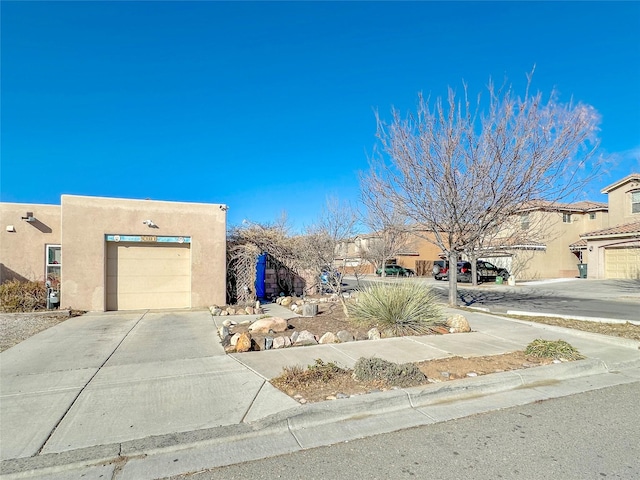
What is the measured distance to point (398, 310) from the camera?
29.8 feet

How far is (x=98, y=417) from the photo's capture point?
432cm

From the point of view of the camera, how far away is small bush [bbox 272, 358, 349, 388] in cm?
523

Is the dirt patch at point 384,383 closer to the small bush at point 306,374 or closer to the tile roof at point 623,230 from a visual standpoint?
the small bush at point 306,374

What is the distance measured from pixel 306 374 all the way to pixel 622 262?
31.3 m

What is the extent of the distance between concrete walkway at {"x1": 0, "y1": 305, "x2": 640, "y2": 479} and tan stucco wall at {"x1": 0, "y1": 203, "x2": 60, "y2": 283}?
759 cm

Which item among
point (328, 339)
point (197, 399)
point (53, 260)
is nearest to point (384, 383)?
point (197, 399)

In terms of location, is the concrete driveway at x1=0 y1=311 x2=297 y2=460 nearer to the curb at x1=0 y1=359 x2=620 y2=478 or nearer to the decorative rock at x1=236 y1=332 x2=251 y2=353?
the curb at x1=0 y1=359 x2=620 y2=478

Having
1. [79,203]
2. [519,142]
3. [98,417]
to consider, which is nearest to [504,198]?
[519,142]

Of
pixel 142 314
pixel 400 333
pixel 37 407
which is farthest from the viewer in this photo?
pixel 142 314

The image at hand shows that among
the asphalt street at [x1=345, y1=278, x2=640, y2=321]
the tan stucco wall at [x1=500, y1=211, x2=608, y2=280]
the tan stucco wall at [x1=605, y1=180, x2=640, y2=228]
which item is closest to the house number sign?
the asphalt street at [x1=345, y1=278, x2=640, y2=321]

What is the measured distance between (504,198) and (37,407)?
1153 cm

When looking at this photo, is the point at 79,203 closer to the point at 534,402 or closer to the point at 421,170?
the point at 421,170

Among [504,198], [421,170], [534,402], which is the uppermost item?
[421,170]

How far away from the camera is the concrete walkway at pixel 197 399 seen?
3629mm
